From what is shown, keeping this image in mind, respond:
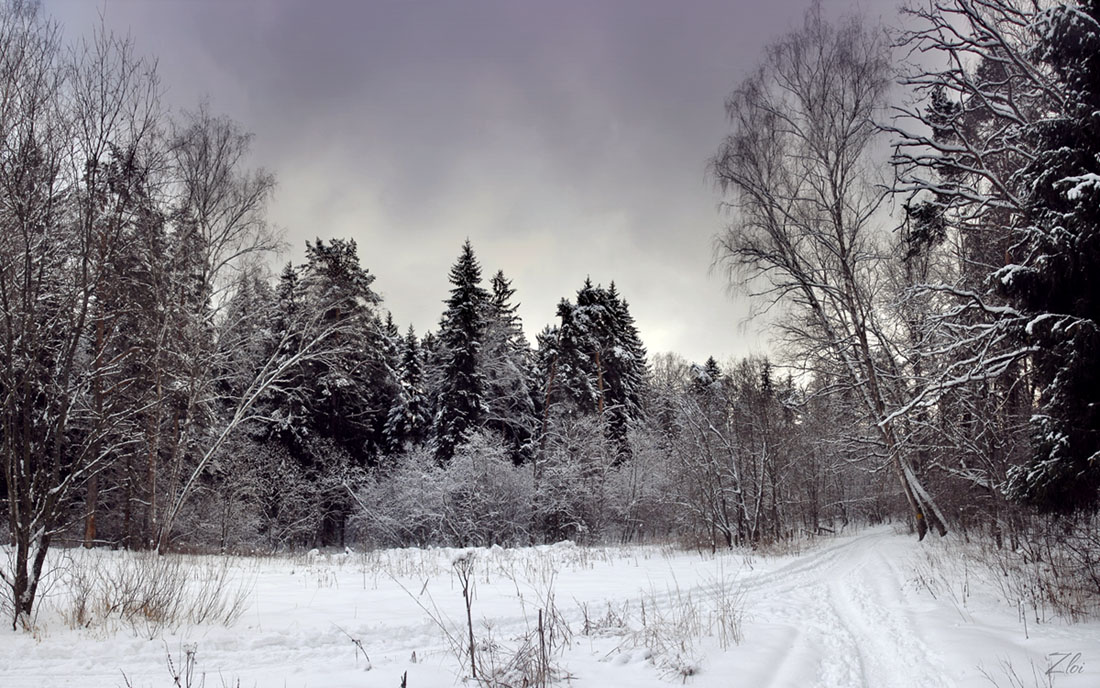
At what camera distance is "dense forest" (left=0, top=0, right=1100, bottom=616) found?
596 cm

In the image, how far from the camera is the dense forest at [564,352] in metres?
5.96

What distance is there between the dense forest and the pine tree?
17 centimetres

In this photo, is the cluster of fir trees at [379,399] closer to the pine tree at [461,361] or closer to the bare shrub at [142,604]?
the pine tree at [461,361]

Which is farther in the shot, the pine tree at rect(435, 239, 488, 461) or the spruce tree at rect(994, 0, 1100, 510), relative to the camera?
the pine tree at rect(435, 239, 488, 461)

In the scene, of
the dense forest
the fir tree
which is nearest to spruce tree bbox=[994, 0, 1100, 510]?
the dense forest

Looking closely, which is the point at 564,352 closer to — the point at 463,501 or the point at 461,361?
the point at 461,361

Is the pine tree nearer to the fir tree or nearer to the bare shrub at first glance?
the fir tree

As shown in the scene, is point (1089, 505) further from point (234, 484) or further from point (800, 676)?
point (234, 484)

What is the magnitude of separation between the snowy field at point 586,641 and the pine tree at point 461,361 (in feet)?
61.3

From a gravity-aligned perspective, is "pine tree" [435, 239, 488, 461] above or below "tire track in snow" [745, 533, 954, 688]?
above

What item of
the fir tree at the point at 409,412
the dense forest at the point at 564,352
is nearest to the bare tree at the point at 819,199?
the dense forest at the point at 564,352

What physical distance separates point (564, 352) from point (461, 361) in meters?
5.30

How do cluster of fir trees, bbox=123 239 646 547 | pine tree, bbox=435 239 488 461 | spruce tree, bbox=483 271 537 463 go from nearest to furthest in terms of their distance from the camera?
cluster of fir trees, bbox=123 239 646 547, pine tree, bbox=435 239 488 461, spruce tree, bbox=483 271 537 463

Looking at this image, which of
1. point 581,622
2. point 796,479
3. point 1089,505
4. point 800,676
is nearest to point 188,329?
point 581,622
